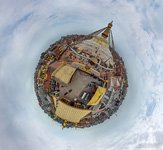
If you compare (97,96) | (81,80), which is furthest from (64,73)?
(97,96)

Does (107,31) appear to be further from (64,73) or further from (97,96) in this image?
(97,96)

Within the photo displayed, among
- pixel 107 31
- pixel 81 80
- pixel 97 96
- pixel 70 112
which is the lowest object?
pixel 70 112

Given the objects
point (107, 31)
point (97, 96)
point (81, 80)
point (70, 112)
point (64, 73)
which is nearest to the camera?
point (70, 112)

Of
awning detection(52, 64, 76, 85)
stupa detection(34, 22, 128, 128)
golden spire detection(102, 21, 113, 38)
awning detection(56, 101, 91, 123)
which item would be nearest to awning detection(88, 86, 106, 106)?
stupa detection(34, 22, 128, 128)

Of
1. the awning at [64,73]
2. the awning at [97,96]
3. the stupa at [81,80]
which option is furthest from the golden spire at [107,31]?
the awning at [97,96]

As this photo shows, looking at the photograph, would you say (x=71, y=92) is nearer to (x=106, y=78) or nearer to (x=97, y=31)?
(x=106, y=78)

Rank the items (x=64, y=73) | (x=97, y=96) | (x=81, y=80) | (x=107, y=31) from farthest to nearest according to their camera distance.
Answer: (x=107, y=31)
(x=81, y=80)
(x=64, y=73)
(x=97, y=96)

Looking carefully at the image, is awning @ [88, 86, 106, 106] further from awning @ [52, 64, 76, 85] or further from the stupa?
awning @ [52, 64, 76, 85]

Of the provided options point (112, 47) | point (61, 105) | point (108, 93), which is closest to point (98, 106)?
point (108, 93)
